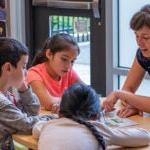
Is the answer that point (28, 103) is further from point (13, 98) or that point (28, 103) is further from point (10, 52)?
point (10, 52)

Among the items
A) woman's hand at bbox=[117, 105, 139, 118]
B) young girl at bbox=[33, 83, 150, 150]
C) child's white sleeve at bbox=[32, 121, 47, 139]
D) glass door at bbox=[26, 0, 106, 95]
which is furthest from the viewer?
glass door at bbox=[26, 0, 106, 95]

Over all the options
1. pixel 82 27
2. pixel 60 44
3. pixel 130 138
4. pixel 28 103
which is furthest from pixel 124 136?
pixel 82 27

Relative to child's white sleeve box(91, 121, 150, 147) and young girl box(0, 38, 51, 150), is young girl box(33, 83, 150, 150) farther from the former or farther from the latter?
young girl box(0, 38, 51, 150)

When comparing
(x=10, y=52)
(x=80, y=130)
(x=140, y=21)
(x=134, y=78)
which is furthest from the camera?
(x=134, y=78)

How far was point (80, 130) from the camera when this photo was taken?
1550 millimetres

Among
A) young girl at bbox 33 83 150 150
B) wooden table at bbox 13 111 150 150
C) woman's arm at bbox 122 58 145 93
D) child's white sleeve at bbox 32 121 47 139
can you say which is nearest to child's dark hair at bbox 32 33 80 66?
woman's arm at bbox 122 58 145 93

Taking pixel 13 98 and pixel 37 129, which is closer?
pixel 37 129

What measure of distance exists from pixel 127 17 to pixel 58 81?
1000mm

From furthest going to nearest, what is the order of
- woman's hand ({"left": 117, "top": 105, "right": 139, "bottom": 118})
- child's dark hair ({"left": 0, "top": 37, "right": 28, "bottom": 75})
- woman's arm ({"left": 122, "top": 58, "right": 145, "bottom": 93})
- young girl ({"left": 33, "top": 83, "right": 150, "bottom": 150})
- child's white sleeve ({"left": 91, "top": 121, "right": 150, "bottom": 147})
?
woman's arm ({"left": 122, "top": 58, "right": 145, "bottom": 93}) < woman's hand ({"left": 117, "top": 105, "right": 139, "bottom": 118}) < child's dark hair ({"left": 0, "top": 37, "right": 28, "bottom": 75}) < child's white sleeve ({"left": 91, "top": 121, "right": 150, "bottom": 147}) < young girl ({"left": 33, "top": 83, "right": 150, "bottom": 150})

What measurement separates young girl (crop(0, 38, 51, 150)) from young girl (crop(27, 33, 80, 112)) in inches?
7.8

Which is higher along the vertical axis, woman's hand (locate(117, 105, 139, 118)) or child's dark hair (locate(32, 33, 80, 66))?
child's dark hair (locate(32, 33, 80, 66))

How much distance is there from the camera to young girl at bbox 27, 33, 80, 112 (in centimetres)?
249

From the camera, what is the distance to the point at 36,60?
2.75 meters

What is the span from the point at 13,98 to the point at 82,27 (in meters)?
1.57
